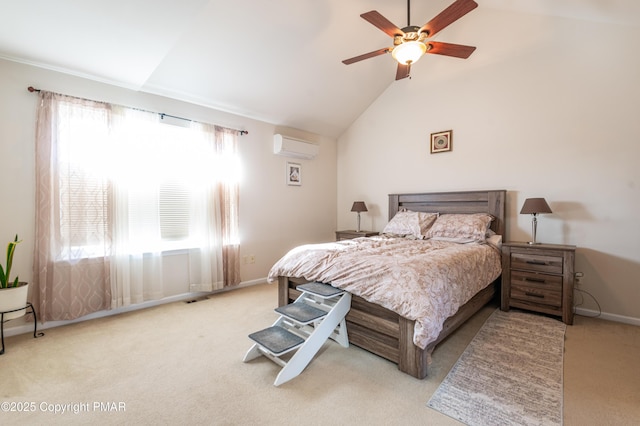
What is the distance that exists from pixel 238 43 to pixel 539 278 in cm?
410

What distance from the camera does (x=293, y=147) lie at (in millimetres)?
4516

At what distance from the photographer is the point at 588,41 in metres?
2.99

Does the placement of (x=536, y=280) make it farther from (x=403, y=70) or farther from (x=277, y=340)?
(x=277, y=340)

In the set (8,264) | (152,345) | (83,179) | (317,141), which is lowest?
(152,345)

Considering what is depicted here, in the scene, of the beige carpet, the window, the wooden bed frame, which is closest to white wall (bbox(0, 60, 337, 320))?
the window

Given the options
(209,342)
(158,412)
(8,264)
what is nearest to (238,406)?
(158,412)

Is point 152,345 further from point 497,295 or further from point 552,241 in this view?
point 552,241

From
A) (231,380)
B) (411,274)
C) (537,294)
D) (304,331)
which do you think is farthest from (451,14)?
(231,380)

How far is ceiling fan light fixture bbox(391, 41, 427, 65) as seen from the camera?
7.59ft

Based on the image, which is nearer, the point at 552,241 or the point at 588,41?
the point at 588,41

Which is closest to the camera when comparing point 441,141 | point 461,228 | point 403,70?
point 403,70

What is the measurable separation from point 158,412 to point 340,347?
132 cm

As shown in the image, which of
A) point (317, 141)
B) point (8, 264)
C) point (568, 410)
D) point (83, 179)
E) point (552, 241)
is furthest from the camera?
point (317, 141)

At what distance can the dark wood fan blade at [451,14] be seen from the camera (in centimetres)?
195
